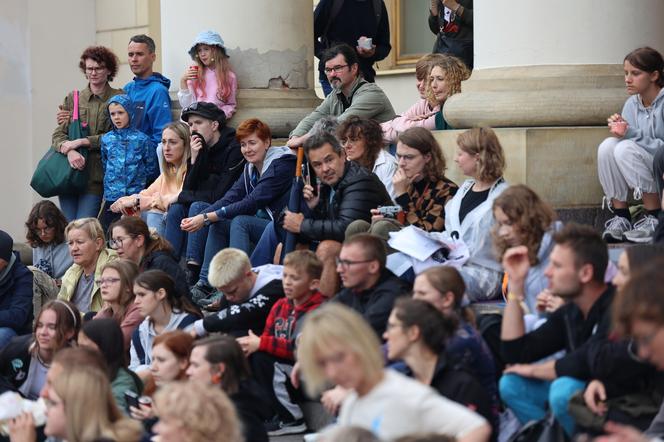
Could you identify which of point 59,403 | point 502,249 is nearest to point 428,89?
point 502,249

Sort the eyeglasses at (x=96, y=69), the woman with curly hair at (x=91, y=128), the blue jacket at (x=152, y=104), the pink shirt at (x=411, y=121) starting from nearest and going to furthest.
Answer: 1. the pink shirt at (x=411, y=121)
2. the blue jacket at (x=152, y=104)
3. the woman with curly hair at (x=91, y=128)
4. the eyeglasses at (x=96, y=69)

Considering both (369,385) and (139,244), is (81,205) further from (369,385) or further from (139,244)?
(369,385)

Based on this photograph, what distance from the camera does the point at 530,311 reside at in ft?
23.2

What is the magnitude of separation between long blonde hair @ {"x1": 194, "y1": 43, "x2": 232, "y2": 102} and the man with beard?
483cm

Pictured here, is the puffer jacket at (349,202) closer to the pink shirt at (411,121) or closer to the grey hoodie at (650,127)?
the pink shirt at (411,121)

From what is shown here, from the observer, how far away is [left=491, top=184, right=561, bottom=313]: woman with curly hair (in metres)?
7.04

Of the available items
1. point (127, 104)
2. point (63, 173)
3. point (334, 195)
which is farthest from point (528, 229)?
point (63, 173)

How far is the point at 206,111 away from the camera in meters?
10.7

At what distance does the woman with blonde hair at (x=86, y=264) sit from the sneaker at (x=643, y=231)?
3418 millimetres

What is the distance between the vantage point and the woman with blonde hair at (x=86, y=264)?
9.80 metres

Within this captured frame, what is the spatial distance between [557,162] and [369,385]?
3930 millimetres

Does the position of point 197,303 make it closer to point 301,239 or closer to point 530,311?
point 301,239

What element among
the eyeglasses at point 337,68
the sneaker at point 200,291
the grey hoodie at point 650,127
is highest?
the eyeglasses at point 337,68

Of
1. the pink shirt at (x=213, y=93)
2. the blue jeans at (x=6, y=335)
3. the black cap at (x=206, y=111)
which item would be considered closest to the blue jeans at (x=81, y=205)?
the pink shirt at (x=213, y=93)
